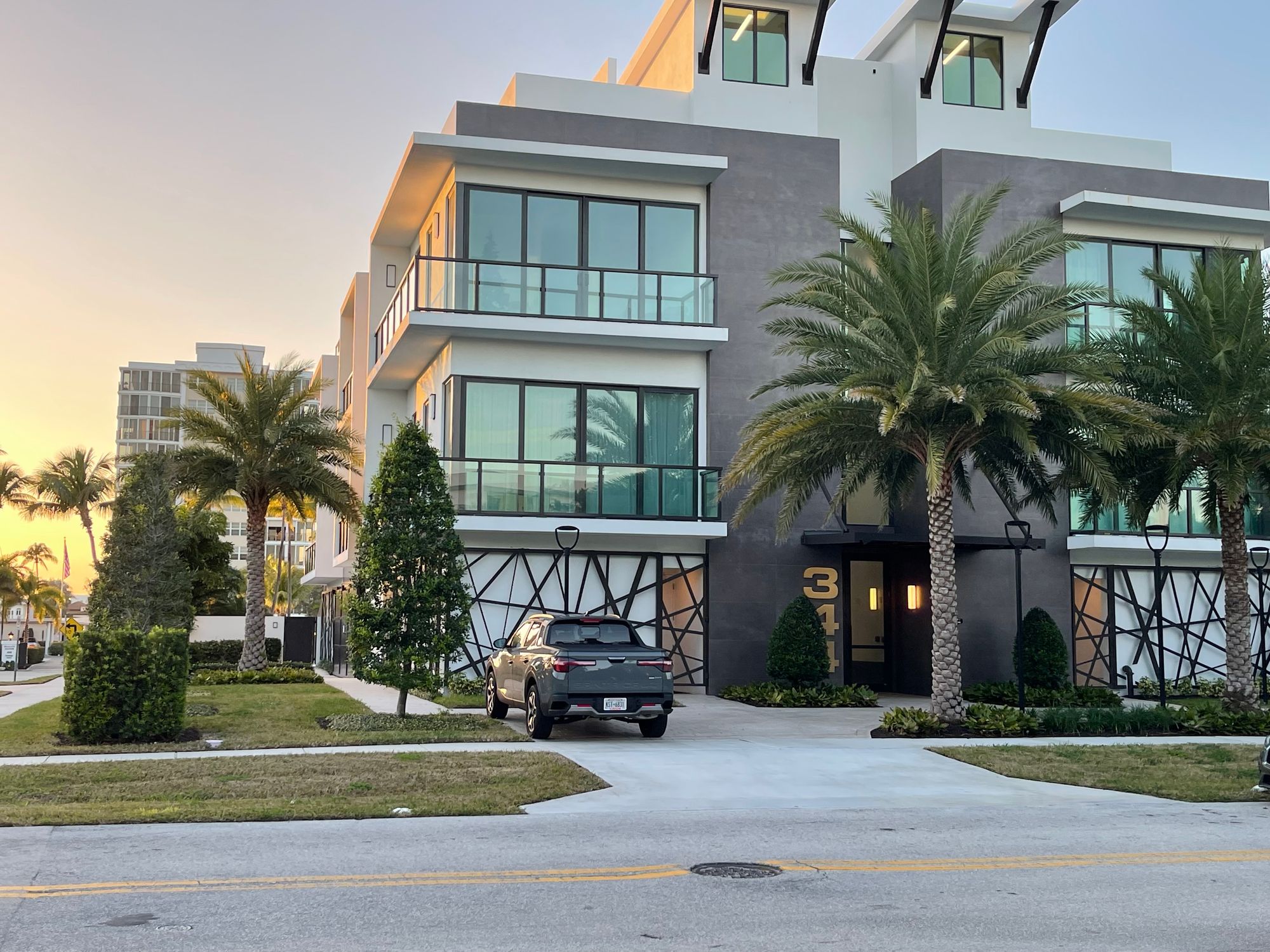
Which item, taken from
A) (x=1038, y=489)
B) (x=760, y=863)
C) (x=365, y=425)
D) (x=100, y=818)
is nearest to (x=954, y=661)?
(x=1038, y=489)

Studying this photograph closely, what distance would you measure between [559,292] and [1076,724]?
41.5ft

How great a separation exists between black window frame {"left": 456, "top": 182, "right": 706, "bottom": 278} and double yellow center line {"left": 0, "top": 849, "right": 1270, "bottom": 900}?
17.8 metres

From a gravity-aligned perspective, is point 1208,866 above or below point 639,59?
below

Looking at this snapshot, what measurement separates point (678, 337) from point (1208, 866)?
17493 mm

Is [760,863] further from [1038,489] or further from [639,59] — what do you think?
[639,59]

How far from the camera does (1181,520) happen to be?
1089 inches

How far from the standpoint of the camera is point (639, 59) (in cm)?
3169

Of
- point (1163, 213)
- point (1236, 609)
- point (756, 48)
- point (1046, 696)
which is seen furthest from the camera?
point (756, 48)

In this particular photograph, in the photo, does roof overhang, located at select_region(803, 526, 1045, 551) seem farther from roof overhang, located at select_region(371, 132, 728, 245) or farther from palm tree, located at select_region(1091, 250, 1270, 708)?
roof overhang, located at select_region(371, 132, 728, 245)

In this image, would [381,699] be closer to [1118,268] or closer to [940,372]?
[940,372]

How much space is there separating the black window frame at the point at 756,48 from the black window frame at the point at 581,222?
364 cm

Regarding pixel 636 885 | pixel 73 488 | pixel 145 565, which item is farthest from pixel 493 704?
pixel 73 488

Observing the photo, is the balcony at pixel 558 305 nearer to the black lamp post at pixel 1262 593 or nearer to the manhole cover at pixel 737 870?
the black lamp post at pixel 1262 593

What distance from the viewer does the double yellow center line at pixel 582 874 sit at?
25.5 feet
